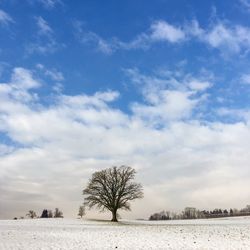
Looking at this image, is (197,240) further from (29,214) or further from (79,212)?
(29,214)

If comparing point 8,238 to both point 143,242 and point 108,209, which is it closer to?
point 143,242

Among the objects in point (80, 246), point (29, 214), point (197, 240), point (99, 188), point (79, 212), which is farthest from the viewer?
point (29, 214)

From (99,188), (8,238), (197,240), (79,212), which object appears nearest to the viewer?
(8,238)

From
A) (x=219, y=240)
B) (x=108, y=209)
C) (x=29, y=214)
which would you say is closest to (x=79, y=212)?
(x=29, y=214)

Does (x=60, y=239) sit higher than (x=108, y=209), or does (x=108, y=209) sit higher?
(x=108, y=209)

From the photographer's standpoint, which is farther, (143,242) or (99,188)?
(99,188)

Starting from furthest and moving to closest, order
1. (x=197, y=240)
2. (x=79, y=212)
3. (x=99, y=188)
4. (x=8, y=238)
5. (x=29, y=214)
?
(x=29, y=214) → (x=79, y=212) → (x=99, y=188) → (x=197, y=240) → (x=8, y=238)

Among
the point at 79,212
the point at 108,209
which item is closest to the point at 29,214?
the point at 79,212

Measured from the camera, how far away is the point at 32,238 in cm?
2866

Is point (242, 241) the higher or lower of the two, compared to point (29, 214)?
lower

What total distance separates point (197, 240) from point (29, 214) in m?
101

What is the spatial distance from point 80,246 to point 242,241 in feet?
41.7

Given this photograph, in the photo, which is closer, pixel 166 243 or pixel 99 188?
pixel 166 243

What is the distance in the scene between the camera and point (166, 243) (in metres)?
28.1
